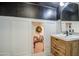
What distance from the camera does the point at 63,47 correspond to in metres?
1.88

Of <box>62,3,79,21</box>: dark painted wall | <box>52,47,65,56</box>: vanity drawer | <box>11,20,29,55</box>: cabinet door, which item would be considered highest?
<box>62,3,79,21</box>: dark painted wall

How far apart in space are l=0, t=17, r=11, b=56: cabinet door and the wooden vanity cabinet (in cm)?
58

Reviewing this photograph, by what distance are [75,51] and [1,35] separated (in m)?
0.99

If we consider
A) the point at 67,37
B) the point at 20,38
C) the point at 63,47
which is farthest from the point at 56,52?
the point at 20,38

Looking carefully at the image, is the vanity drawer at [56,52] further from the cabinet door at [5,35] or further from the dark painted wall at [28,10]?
the cabinet door at [5,35]

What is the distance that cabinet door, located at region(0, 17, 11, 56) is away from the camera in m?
1.88

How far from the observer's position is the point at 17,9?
1.91 metres

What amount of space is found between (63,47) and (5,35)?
775 mm

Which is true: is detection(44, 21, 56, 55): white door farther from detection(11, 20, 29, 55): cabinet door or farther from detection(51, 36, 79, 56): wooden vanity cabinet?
detection(11, 20, 29, 55): cabinet door

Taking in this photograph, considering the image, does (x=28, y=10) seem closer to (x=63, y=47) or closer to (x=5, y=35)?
(x=5, y=35)

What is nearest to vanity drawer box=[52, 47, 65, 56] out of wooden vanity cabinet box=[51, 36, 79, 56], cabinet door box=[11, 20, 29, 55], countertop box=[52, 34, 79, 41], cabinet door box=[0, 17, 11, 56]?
wooden vanity cabinet box=[51, 36, 79, 56]

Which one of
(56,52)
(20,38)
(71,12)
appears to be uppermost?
(71,12)

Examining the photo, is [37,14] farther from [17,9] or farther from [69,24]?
[69,24]

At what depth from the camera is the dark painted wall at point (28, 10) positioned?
1.89m
